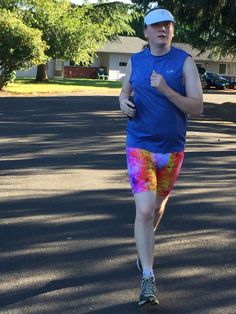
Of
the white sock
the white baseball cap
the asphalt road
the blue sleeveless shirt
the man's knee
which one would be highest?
the white baseball cap

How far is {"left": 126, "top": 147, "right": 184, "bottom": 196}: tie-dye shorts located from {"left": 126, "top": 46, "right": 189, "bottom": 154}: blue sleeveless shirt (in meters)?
0.05

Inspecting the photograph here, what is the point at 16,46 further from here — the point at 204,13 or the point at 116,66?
the point at 116,66

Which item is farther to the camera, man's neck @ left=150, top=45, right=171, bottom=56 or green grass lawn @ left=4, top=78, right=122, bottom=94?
green grass lawn @ left=4, top=78, right=122, bottom=94

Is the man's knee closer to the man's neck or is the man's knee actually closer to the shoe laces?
the shoe laces

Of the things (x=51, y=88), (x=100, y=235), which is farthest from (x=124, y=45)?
(x=100, y=235)

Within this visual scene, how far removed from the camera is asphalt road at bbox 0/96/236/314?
429 cm

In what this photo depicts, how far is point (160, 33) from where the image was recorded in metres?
4.20

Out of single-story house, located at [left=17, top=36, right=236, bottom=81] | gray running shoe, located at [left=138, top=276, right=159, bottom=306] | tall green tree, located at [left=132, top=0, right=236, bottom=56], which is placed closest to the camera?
gray running shoe, located at [left=138, top=276, right=159, bottom=306]

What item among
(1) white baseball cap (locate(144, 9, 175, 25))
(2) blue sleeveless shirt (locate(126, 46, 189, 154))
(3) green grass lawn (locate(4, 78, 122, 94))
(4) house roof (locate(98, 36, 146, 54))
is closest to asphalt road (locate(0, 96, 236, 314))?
(2) blue sleeveless shirt (locate(126, 46, 189, 154))

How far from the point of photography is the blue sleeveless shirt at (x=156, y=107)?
13.7ft

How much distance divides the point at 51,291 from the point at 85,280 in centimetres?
33

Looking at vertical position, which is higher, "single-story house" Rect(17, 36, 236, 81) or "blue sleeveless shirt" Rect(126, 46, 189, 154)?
"single-story house" Rect(17, 36, 236, 81)

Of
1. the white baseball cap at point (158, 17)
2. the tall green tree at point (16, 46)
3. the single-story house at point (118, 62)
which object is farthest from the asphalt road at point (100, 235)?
the single-story house at point (118, 62)

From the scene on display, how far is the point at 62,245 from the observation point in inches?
215
